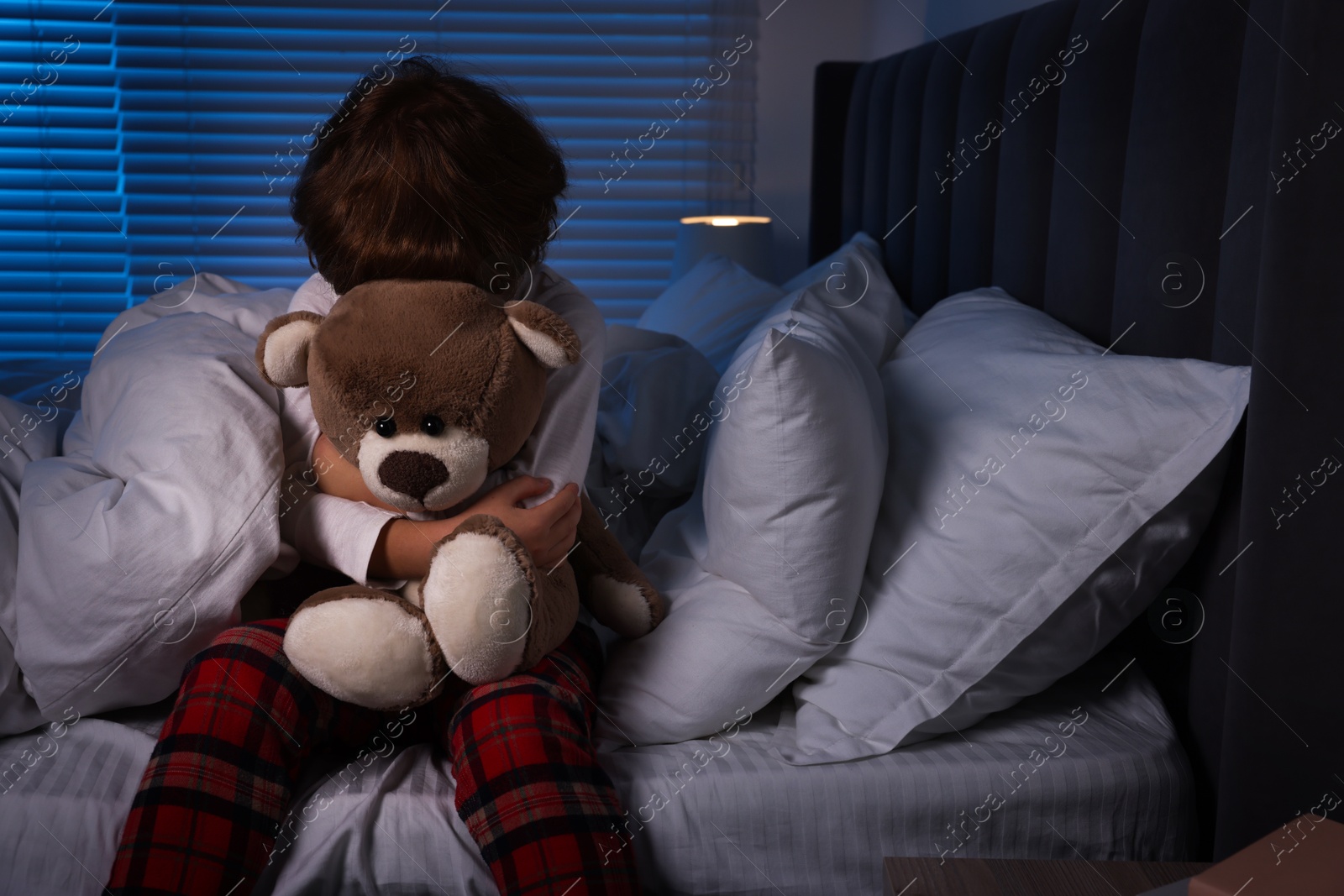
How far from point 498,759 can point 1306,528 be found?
61 centimetres

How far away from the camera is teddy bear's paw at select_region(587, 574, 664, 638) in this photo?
891mm

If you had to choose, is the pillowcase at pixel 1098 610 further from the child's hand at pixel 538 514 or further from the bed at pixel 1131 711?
the child's hand at pixel 538 514

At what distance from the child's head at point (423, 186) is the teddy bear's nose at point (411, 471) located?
0.18 metres

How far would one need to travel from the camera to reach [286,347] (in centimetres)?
77

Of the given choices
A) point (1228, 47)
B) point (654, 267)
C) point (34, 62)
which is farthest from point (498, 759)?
point (34, 62)

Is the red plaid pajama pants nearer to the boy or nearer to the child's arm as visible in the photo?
the boy

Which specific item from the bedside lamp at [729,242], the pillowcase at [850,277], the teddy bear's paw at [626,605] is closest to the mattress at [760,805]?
the teddy bear's paw at [626,605]

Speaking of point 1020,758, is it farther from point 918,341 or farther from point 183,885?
point 183,885

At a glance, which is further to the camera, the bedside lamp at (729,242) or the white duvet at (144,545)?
the bedside lamp at (729,242)

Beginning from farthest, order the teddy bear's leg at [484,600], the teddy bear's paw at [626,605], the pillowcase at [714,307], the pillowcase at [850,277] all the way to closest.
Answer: the pillowcase at [714,307]
the pillowcase at [850,277]
the teddy bear's paw at [626,605]
the teddy bear's leg at [484,600]

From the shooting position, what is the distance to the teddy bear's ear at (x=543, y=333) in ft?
2.51

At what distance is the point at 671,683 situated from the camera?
0.83 meters

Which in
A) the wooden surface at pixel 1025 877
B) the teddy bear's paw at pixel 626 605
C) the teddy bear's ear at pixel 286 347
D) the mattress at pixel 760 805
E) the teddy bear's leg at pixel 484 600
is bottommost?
the mattress at pixel 760 805

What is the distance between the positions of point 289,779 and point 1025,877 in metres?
0.55
